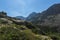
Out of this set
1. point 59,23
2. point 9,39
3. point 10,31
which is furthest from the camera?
point 59,23

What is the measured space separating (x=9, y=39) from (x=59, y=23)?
99.3 metres

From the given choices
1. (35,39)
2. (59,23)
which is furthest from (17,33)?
(59,23)

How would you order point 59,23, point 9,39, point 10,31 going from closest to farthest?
point 9,39 → point 10,31 → point 59,23

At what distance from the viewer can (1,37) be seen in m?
24.0

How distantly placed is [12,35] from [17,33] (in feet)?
3.17

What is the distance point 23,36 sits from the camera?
24516 mm

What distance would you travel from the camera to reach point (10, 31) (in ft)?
83.1

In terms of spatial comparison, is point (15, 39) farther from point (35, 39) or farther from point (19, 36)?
point (35, 39)

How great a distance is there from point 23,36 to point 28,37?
64 centimetres

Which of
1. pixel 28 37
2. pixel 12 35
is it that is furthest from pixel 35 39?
pixel 12 35

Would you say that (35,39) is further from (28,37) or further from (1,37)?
(1,37)

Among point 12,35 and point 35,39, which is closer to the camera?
point 12,35

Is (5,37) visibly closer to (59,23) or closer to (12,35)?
(12,35)

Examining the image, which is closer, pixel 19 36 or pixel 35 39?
pixel 19 36
